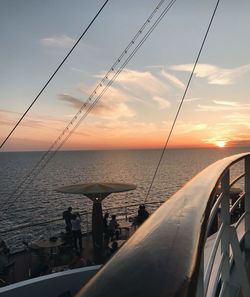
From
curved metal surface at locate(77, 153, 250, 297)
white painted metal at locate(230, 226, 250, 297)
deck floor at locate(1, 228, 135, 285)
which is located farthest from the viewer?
deck floor at locate(1, 228, 135, 285)

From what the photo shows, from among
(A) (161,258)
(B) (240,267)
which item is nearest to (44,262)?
(B) (240,267)

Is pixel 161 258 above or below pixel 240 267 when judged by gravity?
above

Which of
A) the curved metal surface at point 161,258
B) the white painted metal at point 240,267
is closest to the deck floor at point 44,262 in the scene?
the white painted metal at point 240,267

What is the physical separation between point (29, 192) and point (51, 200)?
1561cm

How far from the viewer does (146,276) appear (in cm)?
69

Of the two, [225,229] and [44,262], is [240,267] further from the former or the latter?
[44,262]

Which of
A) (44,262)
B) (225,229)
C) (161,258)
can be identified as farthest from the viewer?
(44,262)

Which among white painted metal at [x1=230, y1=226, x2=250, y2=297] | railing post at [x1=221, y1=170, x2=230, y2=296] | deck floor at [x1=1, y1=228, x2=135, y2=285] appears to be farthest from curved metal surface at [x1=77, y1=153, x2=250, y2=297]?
deck floor at [x1=1, y1=228, x2=135, y2=285]

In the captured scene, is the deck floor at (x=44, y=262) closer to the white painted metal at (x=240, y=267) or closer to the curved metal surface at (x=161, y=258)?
the white painted metal at (x=240, y=267)

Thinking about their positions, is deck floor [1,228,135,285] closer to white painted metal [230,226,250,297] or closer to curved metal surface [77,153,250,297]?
white painted metal [230,226,250,297]

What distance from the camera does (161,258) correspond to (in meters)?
0.78

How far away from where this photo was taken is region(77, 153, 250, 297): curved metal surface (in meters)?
0.66

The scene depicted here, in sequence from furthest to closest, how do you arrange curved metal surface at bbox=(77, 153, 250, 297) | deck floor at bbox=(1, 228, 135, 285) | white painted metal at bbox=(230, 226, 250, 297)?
deck floor at bbox=(1, 228, 135, 285), white painted metal at bbox=(230, 226, 250, 297), curved metal surface at bbox=(77, 153, 250, 297)

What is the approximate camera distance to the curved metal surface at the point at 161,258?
0.66 meters
